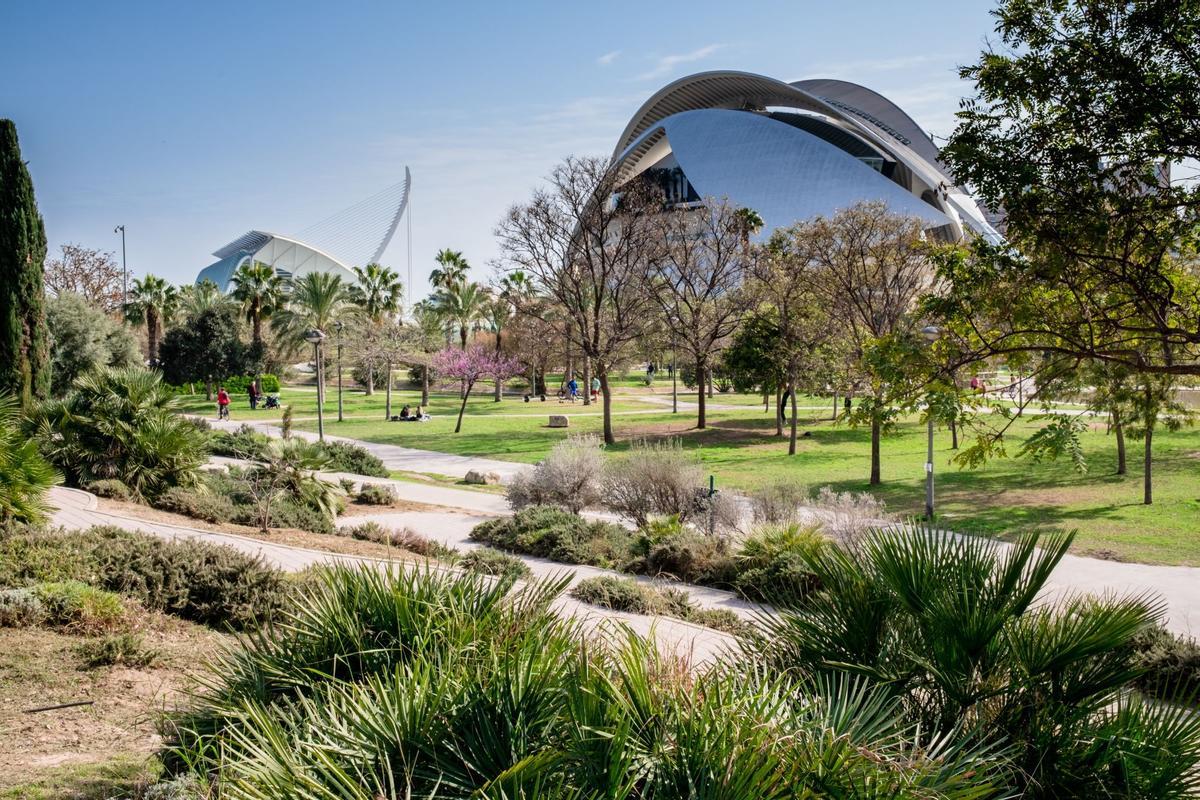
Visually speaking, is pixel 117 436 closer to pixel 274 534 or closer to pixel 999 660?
pixel 274 534

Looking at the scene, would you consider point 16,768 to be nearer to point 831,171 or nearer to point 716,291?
point 716,291

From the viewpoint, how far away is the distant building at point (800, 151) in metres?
72.2

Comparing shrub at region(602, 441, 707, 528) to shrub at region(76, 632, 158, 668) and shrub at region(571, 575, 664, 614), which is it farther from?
shrub at region(76, 632, 158, 668)

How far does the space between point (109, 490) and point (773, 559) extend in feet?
33.8

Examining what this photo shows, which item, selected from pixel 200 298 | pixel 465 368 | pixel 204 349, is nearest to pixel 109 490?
pixel 465 368

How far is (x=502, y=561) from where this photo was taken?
10.4m

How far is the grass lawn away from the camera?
16.5m

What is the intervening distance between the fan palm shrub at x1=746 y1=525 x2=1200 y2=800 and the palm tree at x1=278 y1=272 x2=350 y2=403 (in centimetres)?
4748

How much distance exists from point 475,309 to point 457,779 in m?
55.0

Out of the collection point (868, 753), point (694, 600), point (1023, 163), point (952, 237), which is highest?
point (952, 237)

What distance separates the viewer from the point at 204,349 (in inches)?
1983

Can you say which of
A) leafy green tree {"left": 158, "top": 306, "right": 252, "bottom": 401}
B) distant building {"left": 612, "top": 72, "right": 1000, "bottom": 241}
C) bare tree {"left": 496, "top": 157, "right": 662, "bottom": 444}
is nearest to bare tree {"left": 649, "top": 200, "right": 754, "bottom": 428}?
bare tree {"left": 496, "top": 157, "right": 662, "bottom": 444}

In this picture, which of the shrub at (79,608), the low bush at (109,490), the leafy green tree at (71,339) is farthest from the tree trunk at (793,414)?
the leafy green tree at (71,339)

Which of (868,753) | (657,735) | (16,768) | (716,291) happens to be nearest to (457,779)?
(657,735)
